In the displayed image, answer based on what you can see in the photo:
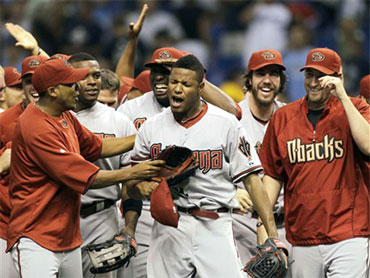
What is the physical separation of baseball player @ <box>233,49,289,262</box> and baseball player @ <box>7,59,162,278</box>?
1728 mm

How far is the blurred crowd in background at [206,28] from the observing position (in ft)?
44.1

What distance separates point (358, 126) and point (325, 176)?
441mm

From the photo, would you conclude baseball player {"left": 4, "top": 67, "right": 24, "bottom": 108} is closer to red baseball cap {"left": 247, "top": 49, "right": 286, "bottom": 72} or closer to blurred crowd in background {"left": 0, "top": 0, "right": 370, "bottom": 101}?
red baseball cap {"left": 247, "top": 49, "right": 286, "bottom": 72}

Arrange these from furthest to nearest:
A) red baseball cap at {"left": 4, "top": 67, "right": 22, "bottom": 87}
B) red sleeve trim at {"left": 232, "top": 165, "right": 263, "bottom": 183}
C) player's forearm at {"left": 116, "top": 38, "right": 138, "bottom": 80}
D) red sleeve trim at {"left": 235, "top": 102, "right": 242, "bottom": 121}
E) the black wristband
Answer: player's forearm at {"left": 116, "top": 38, "right": 138, "bottom": 80}, red baseball cap at {"left": 4, "top": 67, "right": 22, "bottom": 87}, red sleeve trim at {"left": 235, "top": 102, "right": 242, "bottom": 121}, the black wristband, red sleeve trim at {"left": 232, "top": 165, "right": 263, "bottom": 183}

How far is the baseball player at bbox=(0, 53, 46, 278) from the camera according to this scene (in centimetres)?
641

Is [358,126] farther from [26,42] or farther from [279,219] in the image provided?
[26,42]

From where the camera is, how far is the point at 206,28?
1480 cm

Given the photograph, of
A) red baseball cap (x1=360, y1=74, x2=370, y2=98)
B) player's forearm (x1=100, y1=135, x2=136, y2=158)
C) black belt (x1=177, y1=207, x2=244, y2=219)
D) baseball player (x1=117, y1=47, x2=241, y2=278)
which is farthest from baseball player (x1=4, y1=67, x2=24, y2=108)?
red baseball cap (x1=360, y1=74, x2=370, y2=98)

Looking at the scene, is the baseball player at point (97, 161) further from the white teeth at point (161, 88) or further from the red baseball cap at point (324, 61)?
the red baseball cap at point (324, 61)

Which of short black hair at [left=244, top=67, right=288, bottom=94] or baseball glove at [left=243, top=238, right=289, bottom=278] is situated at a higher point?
short black hair at [left=244, top=67, right=288, bottom=94]

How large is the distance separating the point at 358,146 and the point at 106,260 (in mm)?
1953

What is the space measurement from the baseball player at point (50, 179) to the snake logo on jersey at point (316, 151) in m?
1.11

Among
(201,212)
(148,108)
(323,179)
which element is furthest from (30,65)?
(323,179)

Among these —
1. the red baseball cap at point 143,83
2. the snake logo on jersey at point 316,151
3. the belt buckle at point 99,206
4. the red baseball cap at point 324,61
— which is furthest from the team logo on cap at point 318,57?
the red baseball cap at point 143,83
